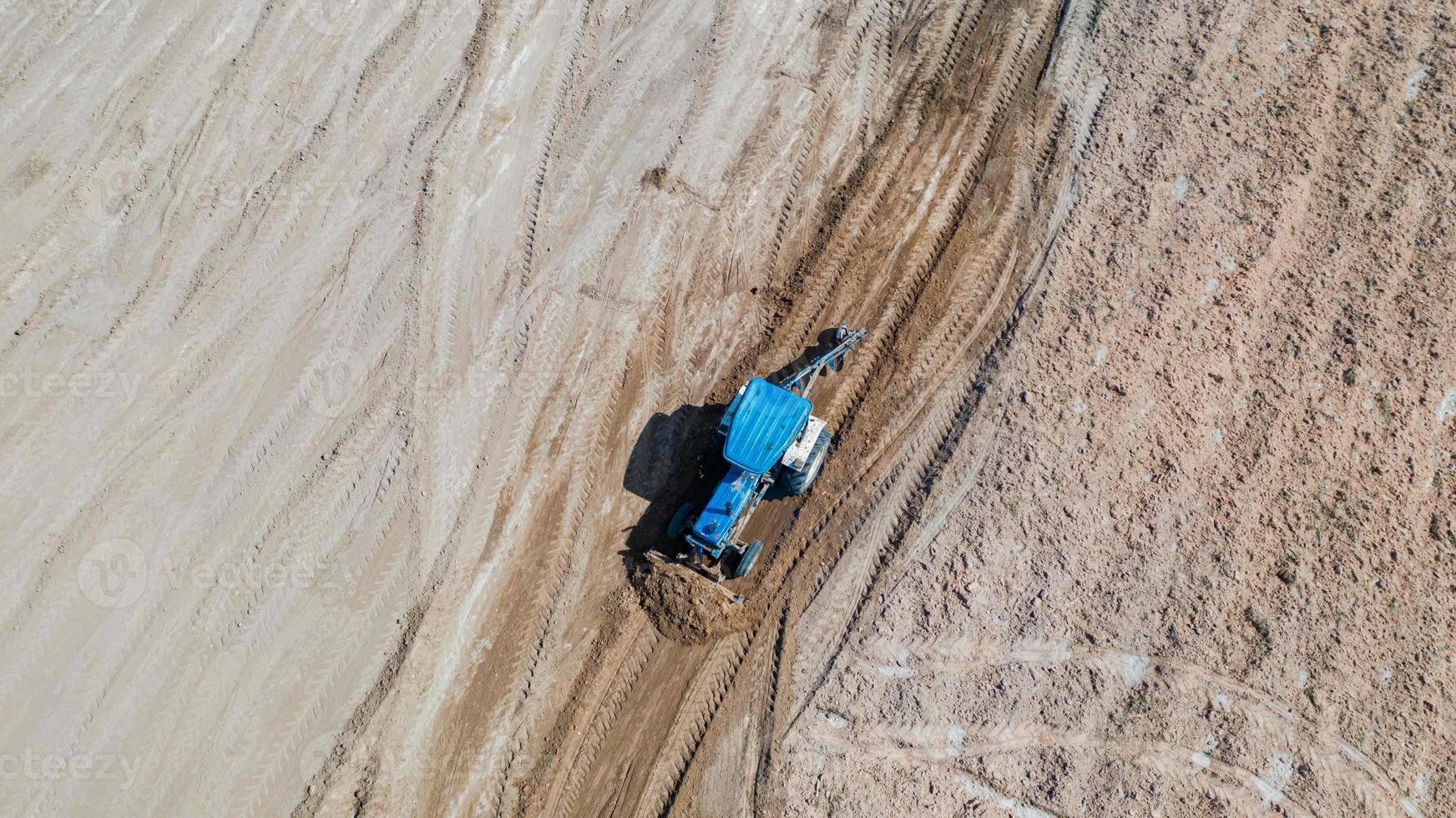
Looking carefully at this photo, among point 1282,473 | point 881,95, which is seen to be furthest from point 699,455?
point 1282,473

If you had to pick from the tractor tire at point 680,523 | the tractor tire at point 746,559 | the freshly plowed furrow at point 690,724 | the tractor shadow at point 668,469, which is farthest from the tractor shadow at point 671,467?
the freshly plowed furrow at point 690,724

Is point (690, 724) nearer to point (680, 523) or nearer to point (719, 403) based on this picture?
point (680, 523)

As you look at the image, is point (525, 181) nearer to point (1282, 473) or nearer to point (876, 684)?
point (876, 684)

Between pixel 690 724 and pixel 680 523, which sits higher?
pixel 680 523

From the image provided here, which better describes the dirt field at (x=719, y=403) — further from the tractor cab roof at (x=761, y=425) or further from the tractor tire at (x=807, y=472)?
the tractor cab roof at (x=761, y=425)

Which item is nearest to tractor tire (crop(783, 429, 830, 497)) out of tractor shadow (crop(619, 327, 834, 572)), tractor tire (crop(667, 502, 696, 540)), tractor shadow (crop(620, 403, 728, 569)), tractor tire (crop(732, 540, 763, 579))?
tractor shadow (crop(619, 327, 834, 572))

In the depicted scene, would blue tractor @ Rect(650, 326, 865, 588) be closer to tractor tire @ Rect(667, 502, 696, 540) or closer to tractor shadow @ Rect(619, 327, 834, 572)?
tractor tire @ Rect(667, 502, 696, 540)

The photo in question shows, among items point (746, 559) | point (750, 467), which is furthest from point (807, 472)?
point (746, 559)
